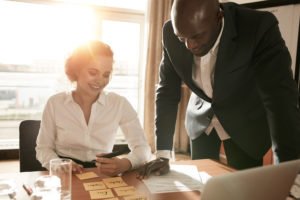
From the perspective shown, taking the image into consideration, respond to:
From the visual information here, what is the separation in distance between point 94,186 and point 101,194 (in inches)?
3.0

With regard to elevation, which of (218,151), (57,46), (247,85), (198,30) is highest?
(198,30)

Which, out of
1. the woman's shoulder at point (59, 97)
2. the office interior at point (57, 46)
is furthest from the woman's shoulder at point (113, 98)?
the office interior at point (57, 46)

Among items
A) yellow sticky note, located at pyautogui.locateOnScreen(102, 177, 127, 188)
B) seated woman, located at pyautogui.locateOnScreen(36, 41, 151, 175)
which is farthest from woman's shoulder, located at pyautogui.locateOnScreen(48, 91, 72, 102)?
yellow sticky note, located at pyautogui.locateOnScreen(102, 177, 127, 188)

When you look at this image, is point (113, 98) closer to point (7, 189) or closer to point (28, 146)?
point (28, 146)

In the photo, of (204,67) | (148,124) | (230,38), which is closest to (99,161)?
(204,67)

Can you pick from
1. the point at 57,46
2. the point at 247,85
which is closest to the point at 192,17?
the point at 247,85

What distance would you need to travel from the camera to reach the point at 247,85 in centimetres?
147

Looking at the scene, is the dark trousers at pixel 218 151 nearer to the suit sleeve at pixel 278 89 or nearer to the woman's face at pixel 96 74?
the suit sleeve at pixel 278 89

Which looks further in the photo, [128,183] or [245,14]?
[245,14]

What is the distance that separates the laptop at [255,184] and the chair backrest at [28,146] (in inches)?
45.8

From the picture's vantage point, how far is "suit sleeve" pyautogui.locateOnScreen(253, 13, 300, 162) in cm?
102

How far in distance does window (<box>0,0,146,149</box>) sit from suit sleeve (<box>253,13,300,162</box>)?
2.86 m

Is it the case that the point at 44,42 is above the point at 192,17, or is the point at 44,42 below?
below

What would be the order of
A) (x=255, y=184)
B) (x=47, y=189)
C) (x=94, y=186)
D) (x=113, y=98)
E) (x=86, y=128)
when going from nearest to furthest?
(x=255, y=184) < (x=47, y=189) < (x=94, y=186) < (x=86, y=128) < (x=113, y=98)
